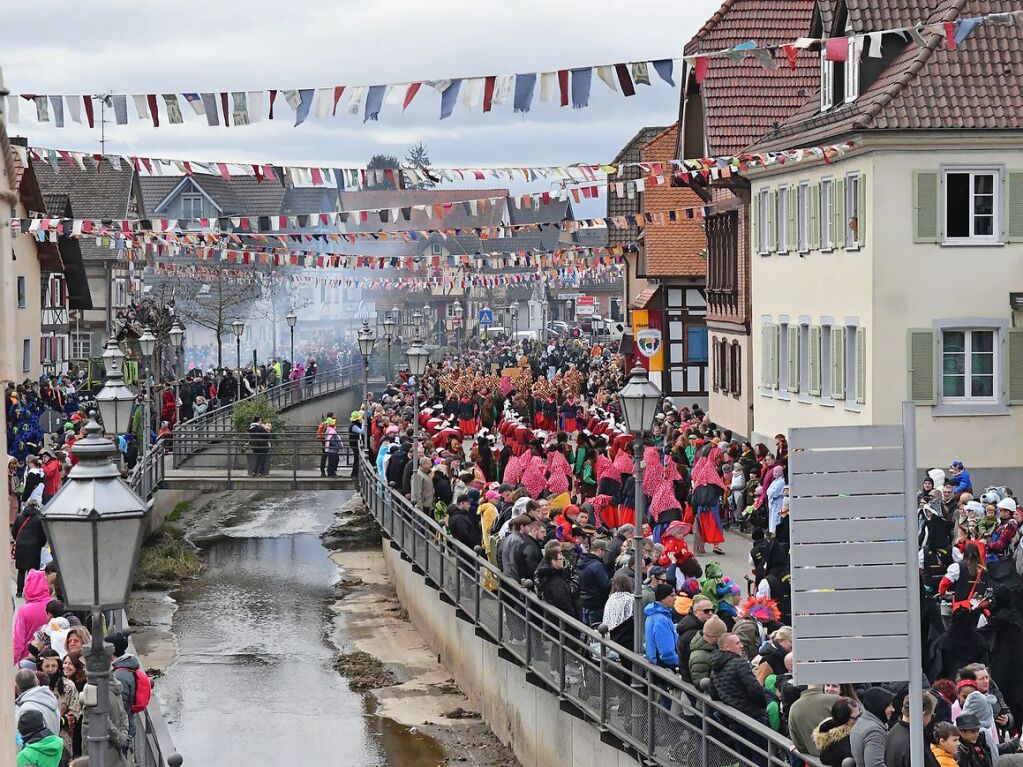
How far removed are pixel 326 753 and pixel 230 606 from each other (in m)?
10.9

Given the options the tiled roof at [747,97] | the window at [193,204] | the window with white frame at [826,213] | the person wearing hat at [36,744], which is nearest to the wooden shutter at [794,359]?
the window with white frame at [826,213]

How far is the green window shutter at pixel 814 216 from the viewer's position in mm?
31141

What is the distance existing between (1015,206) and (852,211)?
8.07ft

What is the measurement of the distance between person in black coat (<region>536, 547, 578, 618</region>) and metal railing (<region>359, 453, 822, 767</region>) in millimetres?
139

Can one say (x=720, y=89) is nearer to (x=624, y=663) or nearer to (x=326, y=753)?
(x=326, y=753)

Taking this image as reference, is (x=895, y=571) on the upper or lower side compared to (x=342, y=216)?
lower

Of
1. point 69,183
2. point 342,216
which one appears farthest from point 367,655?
point 69,183

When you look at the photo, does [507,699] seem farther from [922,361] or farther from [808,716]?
[922,361]

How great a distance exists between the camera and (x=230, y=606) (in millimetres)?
32062

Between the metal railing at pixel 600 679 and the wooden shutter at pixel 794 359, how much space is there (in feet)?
32.8

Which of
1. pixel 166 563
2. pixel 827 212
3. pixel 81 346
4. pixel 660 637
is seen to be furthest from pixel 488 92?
pixel 81 346

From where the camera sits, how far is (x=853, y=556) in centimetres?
718

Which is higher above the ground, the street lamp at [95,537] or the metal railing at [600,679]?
the street lamp at [95,537]

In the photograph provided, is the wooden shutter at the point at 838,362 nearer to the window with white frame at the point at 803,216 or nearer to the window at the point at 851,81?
the window with white frame at the point at 803,216
